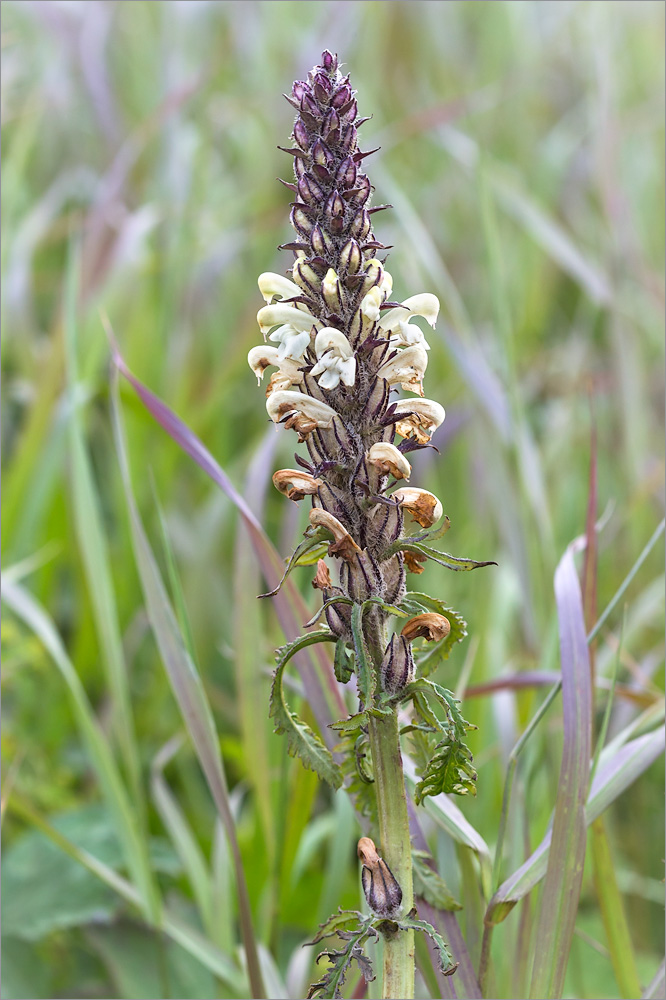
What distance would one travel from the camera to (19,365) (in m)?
2.38

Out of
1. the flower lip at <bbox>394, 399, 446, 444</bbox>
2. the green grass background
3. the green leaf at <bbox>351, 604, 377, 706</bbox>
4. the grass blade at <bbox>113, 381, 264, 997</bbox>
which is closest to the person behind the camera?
the green leaf at <bbox>351, 604, 377, 706</bbox>

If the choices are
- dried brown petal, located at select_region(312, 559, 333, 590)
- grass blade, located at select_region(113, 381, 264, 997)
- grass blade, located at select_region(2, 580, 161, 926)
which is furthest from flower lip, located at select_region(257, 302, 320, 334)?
grass blade, located at select_region(2, 580, 161, 926)

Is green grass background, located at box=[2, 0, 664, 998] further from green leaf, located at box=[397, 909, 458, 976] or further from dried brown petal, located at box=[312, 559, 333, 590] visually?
dried brown petal, located at box=[312, 559, 333, 590]

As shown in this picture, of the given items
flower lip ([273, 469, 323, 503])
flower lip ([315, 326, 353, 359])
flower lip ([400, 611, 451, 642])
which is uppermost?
flower lip ([315, 326, 353, 359])

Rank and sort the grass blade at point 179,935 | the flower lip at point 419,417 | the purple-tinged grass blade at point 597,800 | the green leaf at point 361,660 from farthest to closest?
the grass blade at point 179,935 → the purple-tinged grass blade at point 597,800 → the flower lip at point 419,417 → the green leaf at point 361,660

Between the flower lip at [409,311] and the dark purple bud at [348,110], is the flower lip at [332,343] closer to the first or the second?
the flower lip at [409,311]

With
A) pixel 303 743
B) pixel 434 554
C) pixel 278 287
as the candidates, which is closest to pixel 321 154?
pixel 278 287

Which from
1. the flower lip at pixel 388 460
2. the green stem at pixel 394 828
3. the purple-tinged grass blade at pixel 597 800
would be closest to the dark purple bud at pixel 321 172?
the flower lip at pixel 388 460

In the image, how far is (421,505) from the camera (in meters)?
0.78

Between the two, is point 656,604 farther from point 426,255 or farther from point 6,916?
point 6,916

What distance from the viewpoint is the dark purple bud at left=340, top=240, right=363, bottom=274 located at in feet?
2.31

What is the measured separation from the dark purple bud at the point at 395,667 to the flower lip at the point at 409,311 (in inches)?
10.6

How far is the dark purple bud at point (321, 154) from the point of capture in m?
0.71

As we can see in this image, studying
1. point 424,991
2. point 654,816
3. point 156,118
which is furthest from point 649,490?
point 156,118
